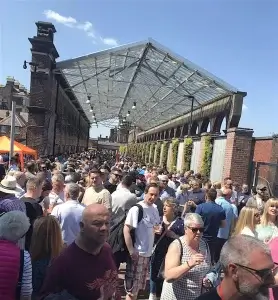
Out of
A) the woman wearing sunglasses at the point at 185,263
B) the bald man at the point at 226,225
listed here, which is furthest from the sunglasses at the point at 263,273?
the bald man at the point at 226,225

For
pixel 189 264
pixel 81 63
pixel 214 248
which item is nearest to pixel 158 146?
pixel 81 63

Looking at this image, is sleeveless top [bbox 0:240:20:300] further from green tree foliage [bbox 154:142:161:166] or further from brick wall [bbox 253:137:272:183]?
green tree foliage [bbox 154:142:161:166]

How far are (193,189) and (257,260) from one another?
661 centimetres

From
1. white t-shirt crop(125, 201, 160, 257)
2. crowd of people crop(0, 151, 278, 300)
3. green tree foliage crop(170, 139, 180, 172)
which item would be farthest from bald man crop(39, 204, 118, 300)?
green tree foliage crop(170, 139, 180, 172)

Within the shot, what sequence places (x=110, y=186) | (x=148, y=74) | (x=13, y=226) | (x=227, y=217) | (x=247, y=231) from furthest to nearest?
1. (x=148, y=74)
2. (x=110, y=186)
3. (x=227, y=217)
4. (x=247, y=231)
5. (x=13, y=226)

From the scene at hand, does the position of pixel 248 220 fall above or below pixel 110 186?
above

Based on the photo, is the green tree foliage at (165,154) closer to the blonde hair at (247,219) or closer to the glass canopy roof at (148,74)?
the glass canopy roof at (148,74)

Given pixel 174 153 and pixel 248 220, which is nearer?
pixel 248 220

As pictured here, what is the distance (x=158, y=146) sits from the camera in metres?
29.9

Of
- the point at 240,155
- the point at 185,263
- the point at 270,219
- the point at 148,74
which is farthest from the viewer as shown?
the point at 148,74

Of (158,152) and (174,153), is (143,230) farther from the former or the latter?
(158,152)

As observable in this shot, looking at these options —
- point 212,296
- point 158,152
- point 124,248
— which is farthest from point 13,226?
point 158,152

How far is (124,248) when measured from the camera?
5.41 metres

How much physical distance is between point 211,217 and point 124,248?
202 cm
